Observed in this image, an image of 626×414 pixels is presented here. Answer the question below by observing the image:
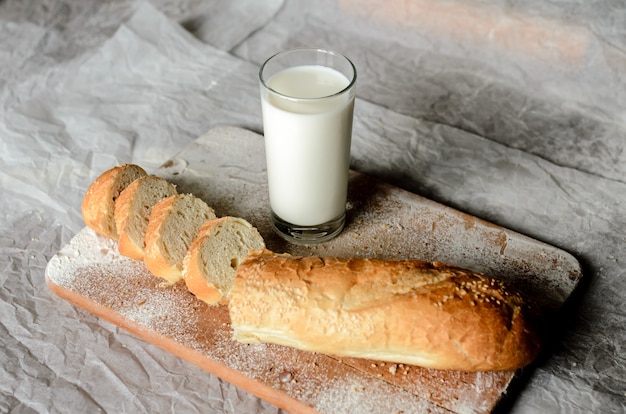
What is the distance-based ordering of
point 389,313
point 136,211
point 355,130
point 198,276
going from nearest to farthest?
point 389,313 → point 198,276 → point 136,211 → point 355,130

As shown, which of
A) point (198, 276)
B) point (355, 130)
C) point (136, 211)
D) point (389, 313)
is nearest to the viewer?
point (389, 313)

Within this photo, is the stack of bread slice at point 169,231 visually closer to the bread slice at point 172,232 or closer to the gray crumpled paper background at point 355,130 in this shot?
the bread slice at point 172,232

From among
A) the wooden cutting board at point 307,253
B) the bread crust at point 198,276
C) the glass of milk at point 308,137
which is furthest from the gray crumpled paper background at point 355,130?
the glass of milk at point 308,137

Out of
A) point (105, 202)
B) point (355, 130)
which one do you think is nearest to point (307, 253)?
point (105, 202)

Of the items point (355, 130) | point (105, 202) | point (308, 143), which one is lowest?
point (355, 130)

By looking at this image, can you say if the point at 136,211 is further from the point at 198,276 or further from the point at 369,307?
the point at 369,307

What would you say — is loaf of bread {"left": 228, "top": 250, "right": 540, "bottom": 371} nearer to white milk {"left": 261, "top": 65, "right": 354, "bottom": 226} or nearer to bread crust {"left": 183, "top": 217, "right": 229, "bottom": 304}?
bread crust {"left": 183, "top": 217, "right": 229, "bottom": 304}

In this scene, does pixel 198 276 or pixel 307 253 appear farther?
pixel 307 253

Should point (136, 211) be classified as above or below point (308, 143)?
below
